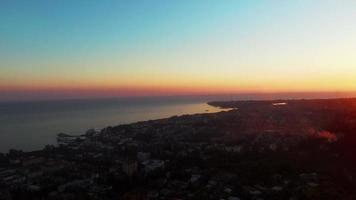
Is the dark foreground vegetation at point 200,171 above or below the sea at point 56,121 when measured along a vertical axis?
above

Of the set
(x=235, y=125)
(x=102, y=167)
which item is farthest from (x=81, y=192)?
(x=235, y=125)

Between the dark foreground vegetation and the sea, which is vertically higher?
the dark foreground vegetation

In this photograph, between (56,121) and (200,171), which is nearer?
(200,171)

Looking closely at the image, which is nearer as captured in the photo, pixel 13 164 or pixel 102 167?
pixel 102 167

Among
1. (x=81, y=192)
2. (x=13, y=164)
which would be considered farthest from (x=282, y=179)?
(x=13, y=164)

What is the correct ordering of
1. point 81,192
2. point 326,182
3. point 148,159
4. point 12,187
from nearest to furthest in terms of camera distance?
point 326,182 < point 81,192 < point 12,187 < point 148,159

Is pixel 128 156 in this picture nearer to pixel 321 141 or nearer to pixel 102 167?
pixel 102 167

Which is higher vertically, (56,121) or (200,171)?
(200,171)

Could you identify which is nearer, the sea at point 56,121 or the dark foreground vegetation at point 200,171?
the dark foreground vegetation at point 200,171

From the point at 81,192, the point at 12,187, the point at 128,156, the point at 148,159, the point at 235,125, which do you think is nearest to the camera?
the point at 81,192

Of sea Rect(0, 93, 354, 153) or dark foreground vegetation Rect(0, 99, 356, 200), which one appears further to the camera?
sea Rect(0, 93, 354, 153)
